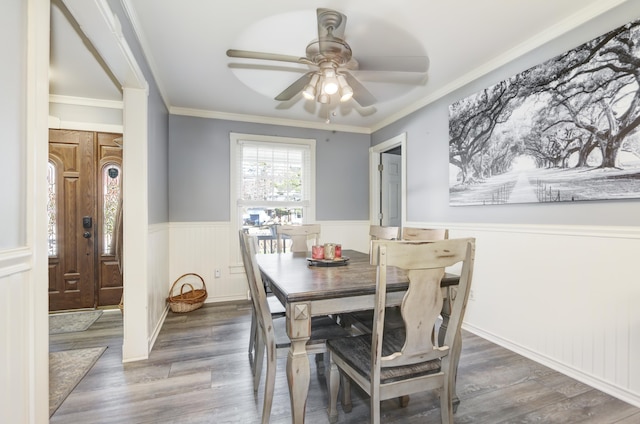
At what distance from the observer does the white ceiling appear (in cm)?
198

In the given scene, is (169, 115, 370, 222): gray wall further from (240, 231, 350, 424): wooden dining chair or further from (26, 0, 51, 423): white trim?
(26, 0, 51, 423): white trim

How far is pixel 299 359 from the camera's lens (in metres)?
1.43

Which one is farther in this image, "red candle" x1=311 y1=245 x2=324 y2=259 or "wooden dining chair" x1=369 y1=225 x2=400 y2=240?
"wooden dining chair" x1=369 y1=225 x2=400 y2=240

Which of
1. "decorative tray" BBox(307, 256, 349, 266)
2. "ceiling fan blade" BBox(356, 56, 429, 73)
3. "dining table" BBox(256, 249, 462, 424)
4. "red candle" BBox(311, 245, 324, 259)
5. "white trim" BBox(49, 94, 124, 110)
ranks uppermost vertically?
"white trim" BBox(49, 94, 124, 110)

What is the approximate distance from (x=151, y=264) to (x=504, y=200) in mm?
3109

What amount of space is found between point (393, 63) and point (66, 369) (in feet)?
10.7

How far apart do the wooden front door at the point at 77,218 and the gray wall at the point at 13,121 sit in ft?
9.17

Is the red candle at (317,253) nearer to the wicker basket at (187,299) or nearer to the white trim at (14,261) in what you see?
the white trim at (14,261)

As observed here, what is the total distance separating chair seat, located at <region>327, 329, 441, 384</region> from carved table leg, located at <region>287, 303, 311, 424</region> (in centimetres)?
20

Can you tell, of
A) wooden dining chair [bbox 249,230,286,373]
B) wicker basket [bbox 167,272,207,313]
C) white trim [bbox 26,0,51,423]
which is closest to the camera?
white trim [bbox 26,0,51,423]

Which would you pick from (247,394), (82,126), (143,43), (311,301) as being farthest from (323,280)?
(82,126)

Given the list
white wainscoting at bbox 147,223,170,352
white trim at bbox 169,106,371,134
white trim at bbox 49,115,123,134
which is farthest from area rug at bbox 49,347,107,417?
white trim at bbox 169,106,371,134

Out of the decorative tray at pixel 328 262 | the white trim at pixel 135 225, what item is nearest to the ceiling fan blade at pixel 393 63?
the decorative tray at pixel 328 262

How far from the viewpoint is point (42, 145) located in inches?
44.6
